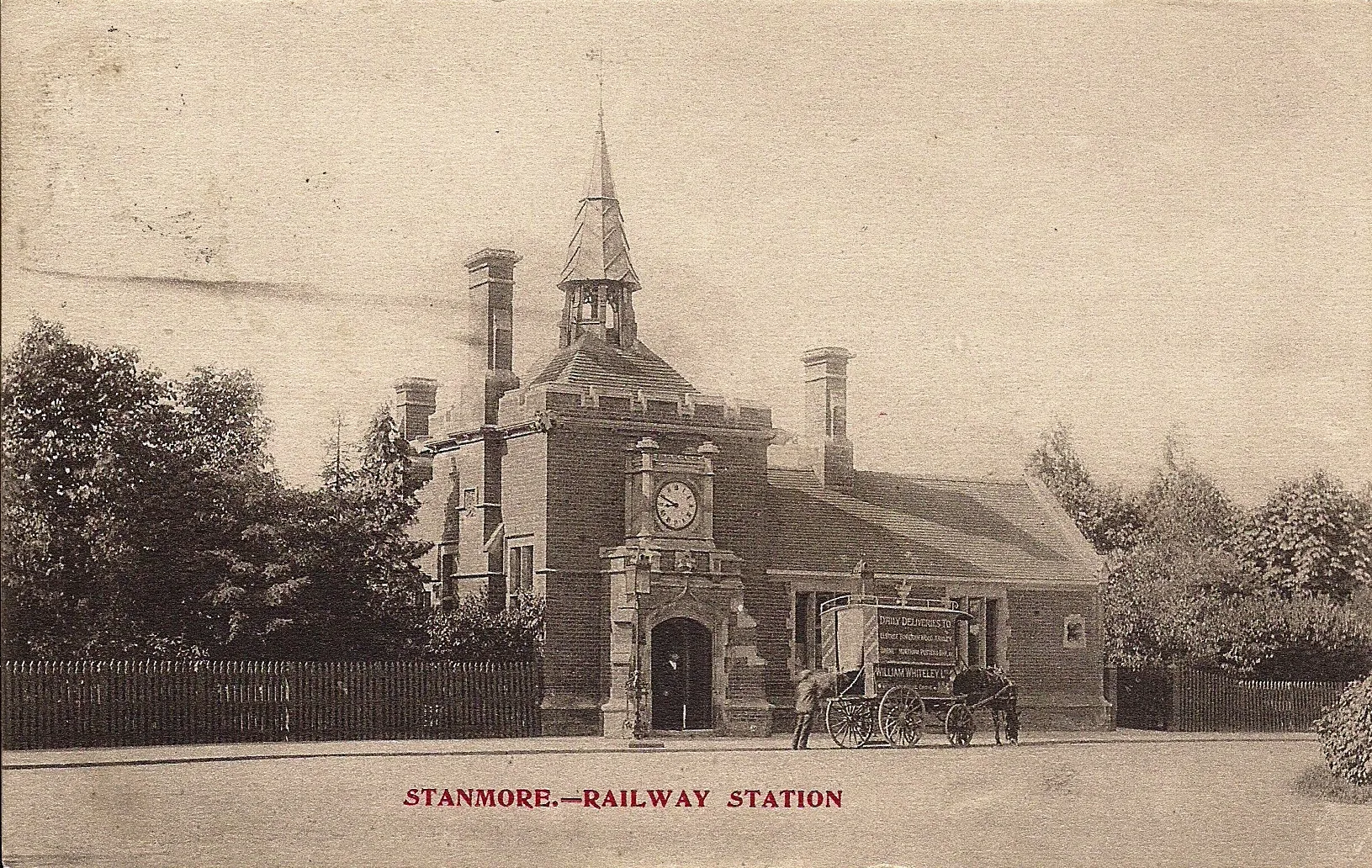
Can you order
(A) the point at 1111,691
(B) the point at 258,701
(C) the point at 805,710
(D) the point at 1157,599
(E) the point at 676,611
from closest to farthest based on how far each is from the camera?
(B) the point at 258,701
(C) the point at 805,710
(E) the point at 676,611
(A) the point at 1111,691
(D) the point at 1157,599

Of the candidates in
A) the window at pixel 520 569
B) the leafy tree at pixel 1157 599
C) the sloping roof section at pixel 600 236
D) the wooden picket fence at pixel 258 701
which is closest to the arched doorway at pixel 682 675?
the window at pixel 520 569

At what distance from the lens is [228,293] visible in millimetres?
15602

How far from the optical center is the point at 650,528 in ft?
81.4

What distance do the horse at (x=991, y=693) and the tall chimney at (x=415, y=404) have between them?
839cm

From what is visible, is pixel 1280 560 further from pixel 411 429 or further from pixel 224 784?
pixel 224 784

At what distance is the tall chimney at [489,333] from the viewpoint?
18.4 metres

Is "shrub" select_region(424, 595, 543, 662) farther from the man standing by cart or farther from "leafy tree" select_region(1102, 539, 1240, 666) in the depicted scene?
"leafy tree" select_region(1102, 539, 1240, 666)

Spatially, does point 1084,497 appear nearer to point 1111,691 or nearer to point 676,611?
point 1111,691

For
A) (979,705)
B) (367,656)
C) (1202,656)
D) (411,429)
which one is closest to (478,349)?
(411,429)

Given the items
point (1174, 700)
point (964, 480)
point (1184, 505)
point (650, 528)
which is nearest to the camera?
point (1184, 505)

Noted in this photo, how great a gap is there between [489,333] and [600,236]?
4.80m

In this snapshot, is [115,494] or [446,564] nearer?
[115,494]

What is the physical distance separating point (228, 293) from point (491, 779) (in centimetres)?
576

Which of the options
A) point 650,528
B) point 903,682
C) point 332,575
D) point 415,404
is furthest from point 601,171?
point 903,682
